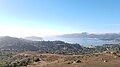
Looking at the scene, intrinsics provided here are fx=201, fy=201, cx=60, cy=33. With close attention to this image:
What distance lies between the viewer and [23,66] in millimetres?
31406

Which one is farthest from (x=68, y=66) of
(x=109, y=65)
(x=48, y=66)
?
→ (x=109, y=65)

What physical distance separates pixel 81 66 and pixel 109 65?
3.60 metres

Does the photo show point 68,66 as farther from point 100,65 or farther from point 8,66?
point 8,66

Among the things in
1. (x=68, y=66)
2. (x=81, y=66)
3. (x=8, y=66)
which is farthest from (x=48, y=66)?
(x=8, y=66)

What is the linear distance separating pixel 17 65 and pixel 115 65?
51.3 feet

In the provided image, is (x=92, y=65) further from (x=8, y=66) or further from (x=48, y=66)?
(x=8, y=66)

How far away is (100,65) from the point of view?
26109 millimetres

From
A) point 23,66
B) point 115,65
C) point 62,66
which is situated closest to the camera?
point 115,65

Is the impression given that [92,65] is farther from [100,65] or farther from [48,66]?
[48,66]

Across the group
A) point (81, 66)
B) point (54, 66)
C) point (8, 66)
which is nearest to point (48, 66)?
point (54, 66)

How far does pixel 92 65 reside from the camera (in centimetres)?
2648

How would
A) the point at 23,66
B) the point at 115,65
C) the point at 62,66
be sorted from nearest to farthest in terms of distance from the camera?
1. the point at 115,65
2. the point at 62,66
3. the point at 23,66

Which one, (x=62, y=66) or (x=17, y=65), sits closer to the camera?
(x=62, y=66)

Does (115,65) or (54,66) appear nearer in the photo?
(115,65)
